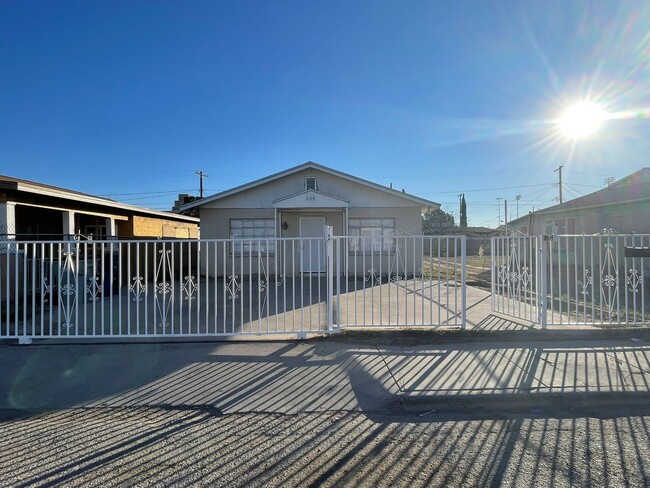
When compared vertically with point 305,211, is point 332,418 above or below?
below

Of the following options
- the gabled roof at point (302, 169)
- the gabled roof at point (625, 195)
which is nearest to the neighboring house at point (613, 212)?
the gabled roof at point (625, 195)

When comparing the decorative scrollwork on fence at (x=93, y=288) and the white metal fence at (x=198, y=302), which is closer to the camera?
the decorative scrollwork on fence at (x=93, y=288)

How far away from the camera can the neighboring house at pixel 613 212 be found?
15.0 metres

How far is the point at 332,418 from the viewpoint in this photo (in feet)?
10.9

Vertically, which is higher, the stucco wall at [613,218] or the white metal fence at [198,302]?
the stucco wall at [613,218]

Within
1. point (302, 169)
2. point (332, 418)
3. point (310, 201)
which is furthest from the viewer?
point (302, 169)

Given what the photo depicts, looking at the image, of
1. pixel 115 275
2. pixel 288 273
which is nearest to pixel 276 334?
pixel 115 275

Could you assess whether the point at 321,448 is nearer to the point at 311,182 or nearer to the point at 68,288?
the point at 68,288

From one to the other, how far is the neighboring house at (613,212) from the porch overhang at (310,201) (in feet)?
Result: 24.0

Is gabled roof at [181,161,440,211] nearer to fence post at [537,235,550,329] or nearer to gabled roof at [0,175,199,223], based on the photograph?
gabled roof at [0,175,199,223]

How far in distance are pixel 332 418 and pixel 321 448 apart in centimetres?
49

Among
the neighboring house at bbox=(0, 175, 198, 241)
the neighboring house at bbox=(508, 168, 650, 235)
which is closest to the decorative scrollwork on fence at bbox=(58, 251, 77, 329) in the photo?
the neighboring house at bbox=(0, 175, 198, 241)

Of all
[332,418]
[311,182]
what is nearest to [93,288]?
[332,418]

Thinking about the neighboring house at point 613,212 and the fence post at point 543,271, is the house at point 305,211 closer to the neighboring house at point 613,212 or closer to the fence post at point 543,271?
the neighboring house at point 613,212
